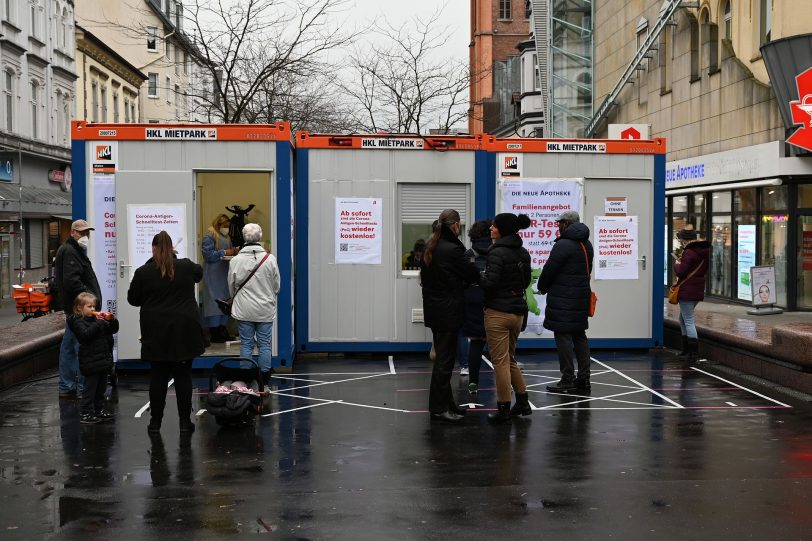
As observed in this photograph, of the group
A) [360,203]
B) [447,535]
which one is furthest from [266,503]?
[360,203]

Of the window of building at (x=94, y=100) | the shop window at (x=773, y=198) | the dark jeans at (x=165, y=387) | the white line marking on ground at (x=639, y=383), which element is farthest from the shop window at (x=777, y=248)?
the window of building at (x=94, y=100)

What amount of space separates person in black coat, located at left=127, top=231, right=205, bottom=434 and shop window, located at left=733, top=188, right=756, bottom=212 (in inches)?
621

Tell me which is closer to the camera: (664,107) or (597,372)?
(597,372)

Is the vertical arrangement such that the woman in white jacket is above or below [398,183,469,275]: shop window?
below

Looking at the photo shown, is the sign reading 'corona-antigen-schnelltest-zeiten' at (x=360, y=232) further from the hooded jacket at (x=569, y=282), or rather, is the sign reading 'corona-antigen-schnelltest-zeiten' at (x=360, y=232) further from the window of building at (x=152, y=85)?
the window of building at (x=152, y=85)

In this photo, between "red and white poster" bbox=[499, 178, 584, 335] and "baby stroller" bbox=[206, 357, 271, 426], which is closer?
"baby stroller" bbox=[206, 357, 271, 426]

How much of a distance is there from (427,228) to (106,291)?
4.01 m

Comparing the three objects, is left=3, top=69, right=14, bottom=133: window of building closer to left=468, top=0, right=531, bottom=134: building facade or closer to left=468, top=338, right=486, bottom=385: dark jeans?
Result: left=468, top=338, right=486, bottom=385: dark jeans

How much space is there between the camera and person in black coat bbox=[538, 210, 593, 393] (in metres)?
10.3

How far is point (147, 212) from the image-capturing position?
39.1 feet

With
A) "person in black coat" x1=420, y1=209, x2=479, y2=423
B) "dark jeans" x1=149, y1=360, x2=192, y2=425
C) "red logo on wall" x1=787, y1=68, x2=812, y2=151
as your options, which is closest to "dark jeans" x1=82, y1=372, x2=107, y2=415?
"dark jeans" x1=149, y1=360, x2=192, y2=425

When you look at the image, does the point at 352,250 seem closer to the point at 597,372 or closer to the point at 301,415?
the point at 597,372

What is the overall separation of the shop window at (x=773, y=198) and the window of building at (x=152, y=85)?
50.0m

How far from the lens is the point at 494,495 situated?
6527 millimetres
